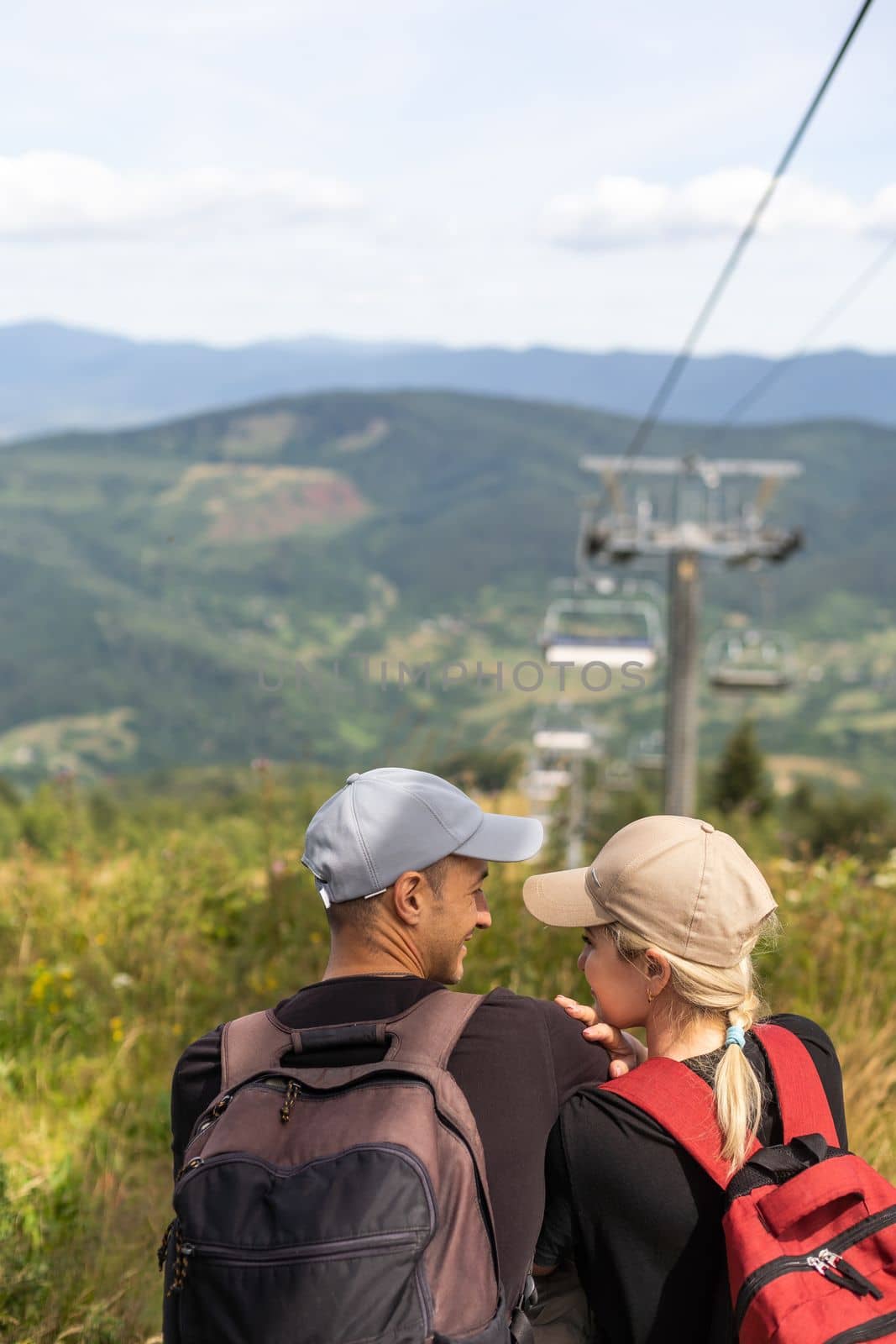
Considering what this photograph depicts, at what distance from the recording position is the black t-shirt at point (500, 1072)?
1.53 meters

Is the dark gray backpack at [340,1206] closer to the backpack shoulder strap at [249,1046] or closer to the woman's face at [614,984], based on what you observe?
the backpack shoulder strap at [249,1046]

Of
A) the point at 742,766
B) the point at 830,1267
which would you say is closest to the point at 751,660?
the point at 830,1267

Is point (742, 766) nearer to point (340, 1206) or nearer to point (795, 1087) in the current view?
point (795, 1087)

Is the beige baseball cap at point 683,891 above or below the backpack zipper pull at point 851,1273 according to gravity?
above

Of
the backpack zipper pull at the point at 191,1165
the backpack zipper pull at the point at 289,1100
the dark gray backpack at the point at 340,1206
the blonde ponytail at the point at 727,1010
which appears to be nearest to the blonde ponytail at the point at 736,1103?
the blonde ponytail at the point at 727,1010

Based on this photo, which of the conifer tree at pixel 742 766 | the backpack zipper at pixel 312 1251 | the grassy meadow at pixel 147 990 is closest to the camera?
the backpack zipper at pixel 312 1251

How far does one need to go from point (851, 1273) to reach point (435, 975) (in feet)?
2.05

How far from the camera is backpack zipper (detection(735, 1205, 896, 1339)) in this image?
1.41 metres

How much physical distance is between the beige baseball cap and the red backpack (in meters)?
0.18

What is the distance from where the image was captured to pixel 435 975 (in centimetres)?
173

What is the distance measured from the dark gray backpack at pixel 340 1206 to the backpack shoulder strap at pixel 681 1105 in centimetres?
22

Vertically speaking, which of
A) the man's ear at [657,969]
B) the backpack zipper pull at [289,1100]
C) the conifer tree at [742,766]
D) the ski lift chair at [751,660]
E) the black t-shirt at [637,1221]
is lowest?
the conifer tree at [742,766]

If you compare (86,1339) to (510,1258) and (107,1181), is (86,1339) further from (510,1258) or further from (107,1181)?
(510,1258)

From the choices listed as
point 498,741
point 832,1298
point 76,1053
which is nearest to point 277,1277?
point 832,1298
